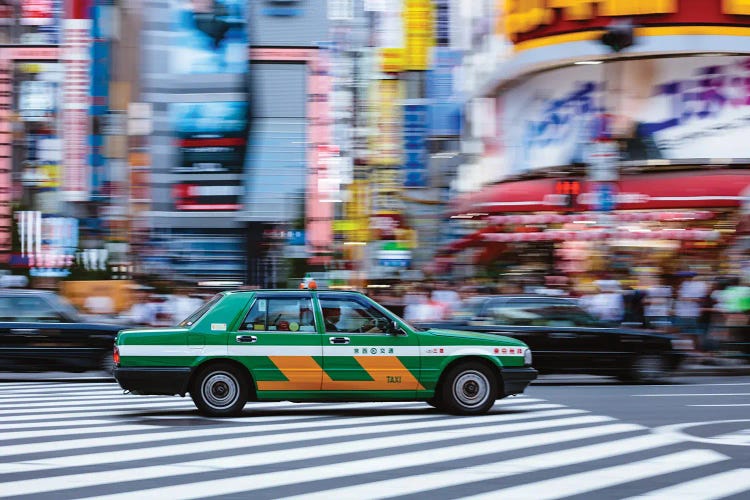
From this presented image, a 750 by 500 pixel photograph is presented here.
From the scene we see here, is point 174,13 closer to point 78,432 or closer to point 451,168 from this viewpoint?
point 451,168

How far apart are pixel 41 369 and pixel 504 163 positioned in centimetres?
2130

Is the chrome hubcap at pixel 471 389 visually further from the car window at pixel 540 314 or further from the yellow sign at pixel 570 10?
the yellow sign at pixel 570 10

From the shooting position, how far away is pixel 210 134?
51938 mm

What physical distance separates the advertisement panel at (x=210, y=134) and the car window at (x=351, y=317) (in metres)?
40.6

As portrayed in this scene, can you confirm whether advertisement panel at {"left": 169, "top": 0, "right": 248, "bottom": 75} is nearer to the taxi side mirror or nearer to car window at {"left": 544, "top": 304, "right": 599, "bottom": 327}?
car window at {"left": 544, "top": 304, "right": 599, "bottom": 327}

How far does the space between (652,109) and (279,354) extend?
21.5m

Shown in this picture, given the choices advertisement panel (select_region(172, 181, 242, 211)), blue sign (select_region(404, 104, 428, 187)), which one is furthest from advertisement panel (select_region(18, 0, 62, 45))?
blue sign (select_region(404, 104, 428, 187))

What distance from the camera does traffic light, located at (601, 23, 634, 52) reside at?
1966 centimetres

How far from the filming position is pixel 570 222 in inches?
1195

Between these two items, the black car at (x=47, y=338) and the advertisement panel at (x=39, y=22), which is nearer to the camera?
the black car at (x=47, y=338)

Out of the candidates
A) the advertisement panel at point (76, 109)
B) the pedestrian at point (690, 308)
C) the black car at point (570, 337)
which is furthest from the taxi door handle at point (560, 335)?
the advertisement panel at point (76, 109)

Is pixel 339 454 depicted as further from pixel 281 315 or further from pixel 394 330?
pixel 281 315

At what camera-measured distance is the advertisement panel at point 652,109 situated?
3005 cm

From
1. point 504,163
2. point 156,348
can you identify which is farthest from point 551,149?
point 156,348
